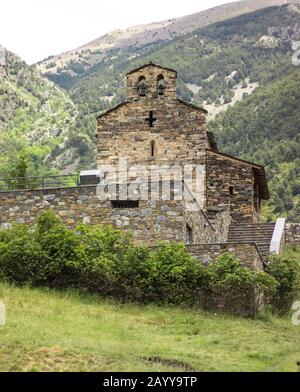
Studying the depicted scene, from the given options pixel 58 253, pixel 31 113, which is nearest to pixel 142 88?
pixel 58 253

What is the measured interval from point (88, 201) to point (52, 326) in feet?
30.0

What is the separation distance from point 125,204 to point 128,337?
8886 mm

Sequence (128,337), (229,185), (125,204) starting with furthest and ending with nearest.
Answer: (229,185)
(125,204)
(128,337)

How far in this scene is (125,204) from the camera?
100ft

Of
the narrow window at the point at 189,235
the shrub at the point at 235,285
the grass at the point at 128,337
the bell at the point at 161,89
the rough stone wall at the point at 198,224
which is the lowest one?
the grass at the point at 128,337

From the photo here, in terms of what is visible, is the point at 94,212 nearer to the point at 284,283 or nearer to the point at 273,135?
the point at 284,283

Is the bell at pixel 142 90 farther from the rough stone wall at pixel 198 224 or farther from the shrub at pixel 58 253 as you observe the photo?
the shrub at pixel 58 253

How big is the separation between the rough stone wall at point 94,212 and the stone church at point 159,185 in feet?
0.10

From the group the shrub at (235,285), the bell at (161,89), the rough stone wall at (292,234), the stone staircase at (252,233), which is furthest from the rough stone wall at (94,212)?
the rough stone wall at (292,234)

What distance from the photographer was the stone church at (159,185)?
98.7 feet

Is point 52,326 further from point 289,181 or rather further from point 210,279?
point 289,181

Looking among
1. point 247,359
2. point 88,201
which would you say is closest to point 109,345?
point 247,359

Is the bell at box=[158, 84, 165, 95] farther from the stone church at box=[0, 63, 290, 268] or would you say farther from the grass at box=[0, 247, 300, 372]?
the grass at box=[0, 247, 300, 372]

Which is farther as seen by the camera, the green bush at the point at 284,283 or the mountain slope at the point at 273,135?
the mountain slope at the point at 273,135
